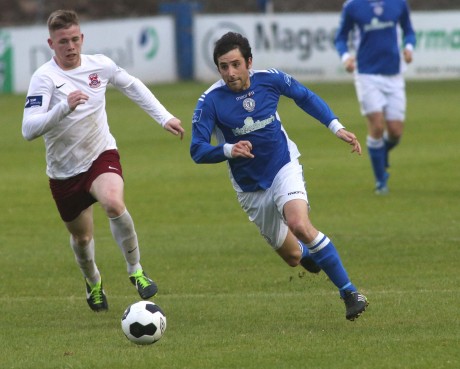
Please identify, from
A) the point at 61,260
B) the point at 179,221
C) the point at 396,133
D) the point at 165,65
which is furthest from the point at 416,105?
the point at 61,260

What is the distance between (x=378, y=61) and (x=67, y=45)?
7523 mm

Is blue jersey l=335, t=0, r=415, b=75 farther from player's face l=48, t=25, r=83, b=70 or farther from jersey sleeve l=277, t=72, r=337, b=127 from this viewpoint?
player's face l=48, t=25, r=83, b=70

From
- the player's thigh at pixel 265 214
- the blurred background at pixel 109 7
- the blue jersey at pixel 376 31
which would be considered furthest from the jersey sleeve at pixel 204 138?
the blurred background at pixel 109 7

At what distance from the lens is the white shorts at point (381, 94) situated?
52.0ft

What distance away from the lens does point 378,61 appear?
16016mm

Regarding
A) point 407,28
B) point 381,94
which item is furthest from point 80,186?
point 407,28

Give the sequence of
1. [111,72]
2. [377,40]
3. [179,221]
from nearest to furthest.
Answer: [111,72]
[179,221]
[377,40]

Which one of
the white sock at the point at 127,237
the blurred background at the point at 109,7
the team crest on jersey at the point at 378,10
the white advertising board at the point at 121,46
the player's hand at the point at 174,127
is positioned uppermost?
the player's hand at the point at 174,127

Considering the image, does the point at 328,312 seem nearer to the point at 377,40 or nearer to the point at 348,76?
the point at 377,40

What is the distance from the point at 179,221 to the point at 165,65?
2060 centimetres

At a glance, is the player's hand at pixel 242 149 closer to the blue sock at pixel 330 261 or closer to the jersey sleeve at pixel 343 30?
the blue sock at pixel 330 261

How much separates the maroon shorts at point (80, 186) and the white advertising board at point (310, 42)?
79.1 ft

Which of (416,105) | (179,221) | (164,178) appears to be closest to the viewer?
(179,221)

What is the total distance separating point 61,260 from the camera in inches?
477
